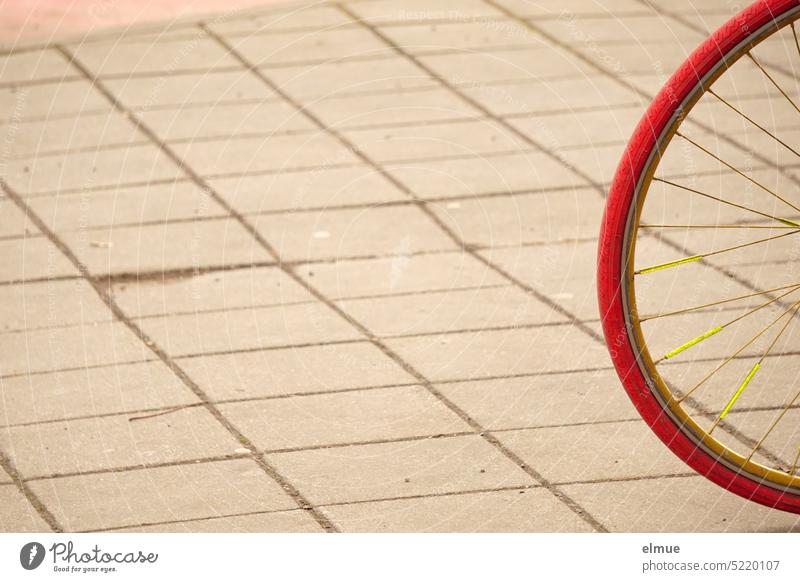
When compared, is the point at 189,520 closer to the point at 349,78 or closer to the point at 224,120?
the point at 224,120

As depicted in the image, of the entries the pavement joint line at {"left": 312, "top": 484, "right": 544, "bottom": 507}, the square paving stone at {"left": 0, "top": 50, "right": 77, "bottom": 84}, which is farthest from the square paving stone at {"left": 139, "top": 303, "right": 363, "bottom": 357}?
the square paving stone at {"left": 0, "top": 50, "right": 77, "bottom": 84}

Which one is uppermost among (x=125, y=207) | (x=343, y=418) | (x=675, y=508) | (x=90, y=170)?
(x=90, y=170)

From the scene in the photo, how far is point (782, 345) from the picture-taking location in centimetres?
395

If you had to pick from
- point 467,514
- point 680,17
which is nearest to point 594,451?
point 467,514

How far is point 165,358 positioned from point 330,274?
0.70 m

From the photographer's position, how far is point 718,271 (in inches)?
173

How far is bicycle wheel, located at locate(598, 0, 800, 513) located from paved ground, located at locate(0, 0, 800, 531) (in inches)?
7.2

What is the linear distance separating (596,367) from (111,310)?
1.52m

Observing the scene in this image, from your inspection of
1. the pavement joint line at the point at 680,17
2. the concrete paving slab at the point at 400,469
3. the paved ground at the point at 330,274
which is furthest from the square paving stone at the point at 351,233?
the pavement joint line at the point at 680,17

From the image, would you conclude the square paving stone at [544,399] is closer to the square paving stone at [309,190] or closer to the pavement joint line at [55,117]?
the square paving stone at [309,190]

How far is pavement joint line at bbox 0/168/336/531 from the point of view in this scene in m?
3.32

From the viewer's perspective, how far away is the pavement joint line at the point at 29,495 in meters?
3.19
